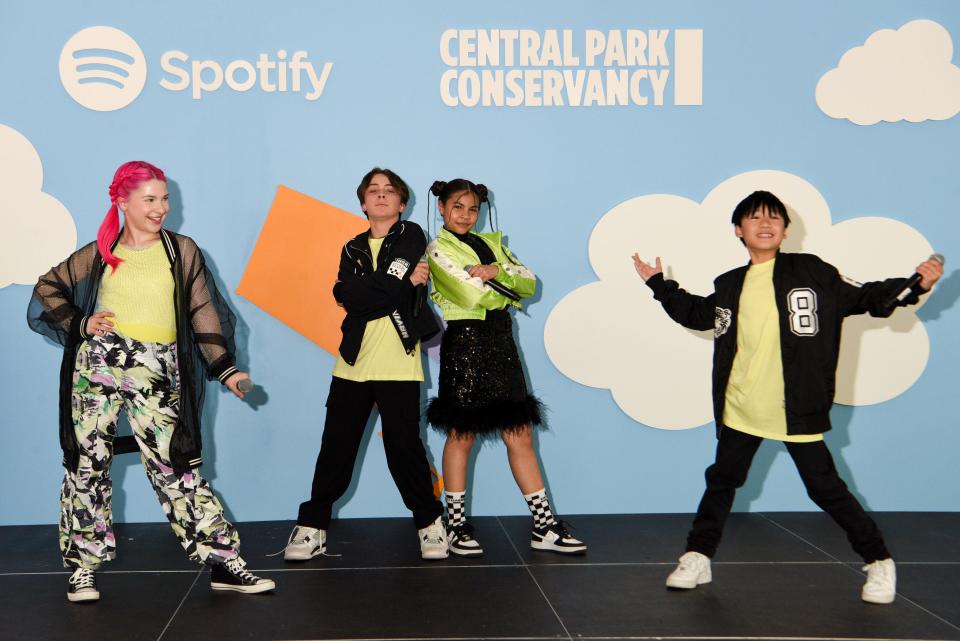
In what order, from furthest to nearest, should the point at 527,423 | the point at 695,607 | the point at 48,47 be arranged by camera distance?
the point at 48,47
the point at 527,423
the point at 695,607

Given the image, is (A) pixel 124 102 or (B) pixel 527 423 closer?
(B) pixel 527 423

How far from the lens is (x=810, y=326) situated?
3.06 m

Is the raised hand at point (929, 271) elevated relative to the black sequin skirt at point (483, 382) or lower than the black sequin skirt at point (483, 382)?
elevated

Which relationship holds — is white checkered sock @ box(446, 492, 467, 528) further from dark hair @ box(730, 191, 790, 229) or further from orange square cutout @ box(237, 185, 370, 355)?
dark hair @ box(730, 191, 790, 229)

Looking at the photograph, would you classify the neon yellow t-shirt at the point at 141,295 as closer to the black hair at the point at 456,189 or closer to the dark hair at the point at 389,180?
the dark hair at the point at 389,180

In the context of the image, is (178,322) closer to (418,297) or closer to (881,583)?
(418,297)

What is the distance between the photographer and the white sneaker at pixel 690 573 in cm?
312

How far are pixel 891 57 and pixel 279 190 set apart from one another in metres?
2.66

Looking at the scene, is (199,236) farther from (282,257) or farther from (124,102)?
(124,102)

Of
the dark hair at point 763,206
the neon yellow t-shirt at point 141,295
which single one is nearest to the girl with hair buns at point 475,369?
the dark hair at point 763,206

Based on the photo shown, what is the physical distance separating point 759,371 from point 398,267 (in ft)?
4.28

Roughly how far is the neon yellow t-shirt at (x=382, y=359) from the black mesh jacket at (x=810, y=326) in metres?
1.11

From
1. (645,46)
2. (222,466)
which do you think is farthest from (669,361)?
(222,466)

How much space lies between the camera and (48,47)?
13.0 feet
